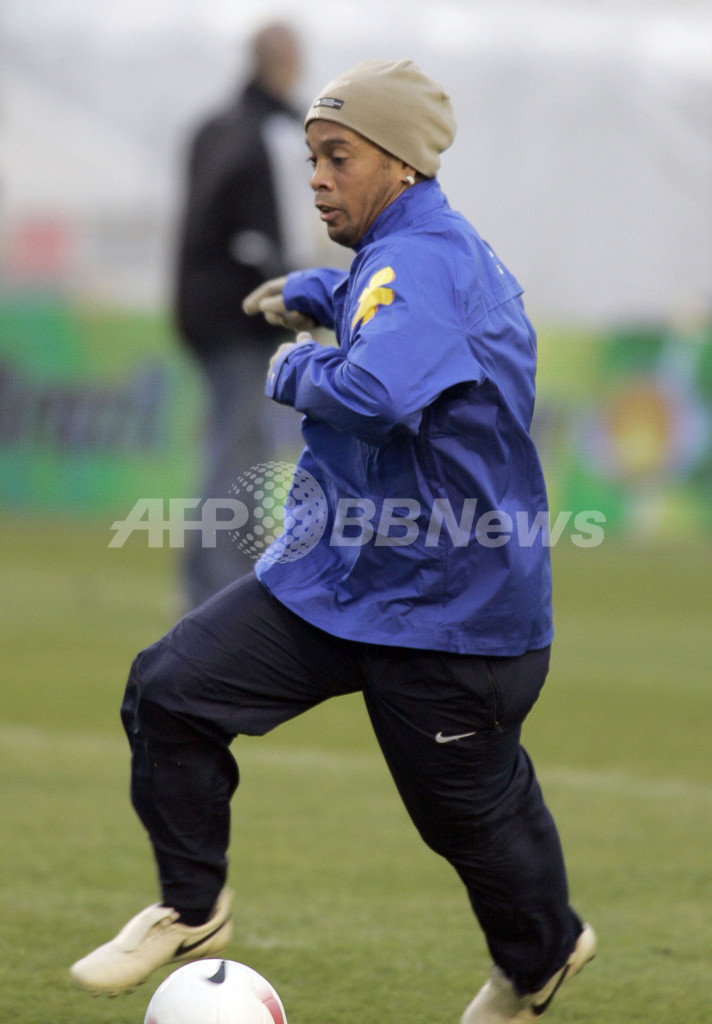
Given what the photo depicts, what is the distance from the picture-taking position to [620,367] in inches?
484

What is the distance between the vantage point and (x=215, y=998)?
108 inches

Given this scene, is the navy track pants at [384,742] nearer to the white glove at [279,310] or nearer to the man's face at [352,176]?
the white glove at [279,310]

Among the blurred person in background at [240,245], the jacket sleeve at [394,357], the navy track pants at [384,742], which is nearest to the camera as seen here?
the jacket sleeve at [394,357]

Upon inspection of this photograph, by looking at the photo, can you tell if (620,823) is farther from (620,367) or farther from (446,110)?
(620,367)

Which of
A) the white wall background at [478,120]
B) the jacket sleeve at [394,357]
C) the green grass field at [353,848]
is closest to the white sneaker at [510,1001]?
the green grass field at [353,848]

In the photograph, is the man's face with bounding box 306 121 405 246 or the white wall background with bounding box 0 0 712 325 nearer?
the man's face with bounding box 306 121 405 246

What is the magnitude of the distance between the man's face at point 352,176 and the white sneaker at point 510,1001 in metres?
1.53

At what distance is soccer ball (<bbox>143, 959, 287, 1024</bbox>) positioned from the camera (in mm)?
2723

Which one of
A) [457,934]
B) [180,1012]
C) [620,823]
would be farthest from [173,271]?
[180,1012]

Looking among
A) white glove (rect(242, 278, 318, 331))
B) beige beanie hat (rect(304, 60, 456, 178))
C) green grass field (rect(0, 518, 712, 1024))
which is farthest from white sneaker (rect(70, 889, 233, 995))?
beige beanie hat (rect(304, 60, 456, 178))

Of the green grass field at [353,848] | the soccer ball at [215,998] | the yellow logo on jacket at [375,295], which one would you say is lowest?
the green grass field at [353,848]

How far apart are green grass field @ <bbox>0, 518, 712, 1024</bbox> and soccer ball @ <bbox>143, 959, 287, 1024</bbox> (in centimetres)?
35

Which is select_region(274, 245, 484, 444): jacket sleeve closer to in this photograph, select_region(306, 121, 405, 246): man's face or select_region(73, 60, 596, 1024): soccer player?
select_region(73, 60, 596, 1024): soccer player

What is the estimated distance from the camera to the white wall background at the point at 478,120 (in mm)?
17875
